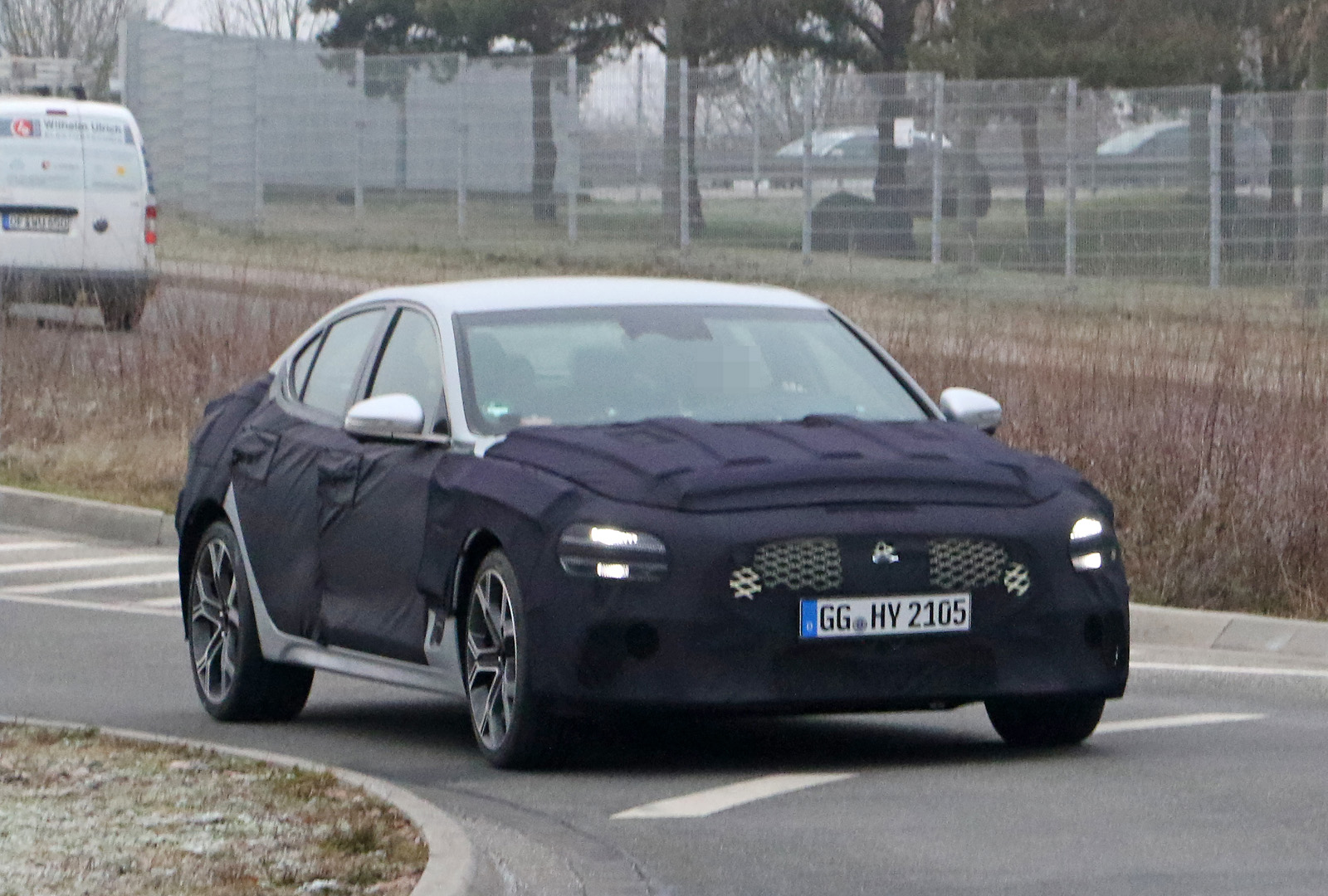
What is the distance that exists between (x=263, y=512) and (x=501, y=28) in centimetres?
4292

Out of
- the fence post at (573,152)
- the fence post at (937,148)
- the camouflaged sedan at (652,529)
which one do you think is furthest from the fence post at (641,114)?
the camouflaged sedan at (652,529)

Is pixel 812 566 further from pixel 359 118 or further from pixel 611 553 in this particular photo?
pixel 359 118

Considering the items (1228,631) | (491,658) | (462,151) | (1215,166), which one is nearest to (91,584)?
(1228,631)

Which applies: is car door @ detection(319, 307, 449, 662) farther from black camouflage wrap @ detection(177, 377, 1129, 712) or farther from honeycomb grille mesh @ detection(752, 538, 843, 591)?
honeycomb grille mesh @ detection(752, 538, 843, 591)

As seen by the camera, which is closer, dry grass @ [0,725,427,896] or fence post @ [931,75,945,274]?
dry grass @ [0,725,427,896]

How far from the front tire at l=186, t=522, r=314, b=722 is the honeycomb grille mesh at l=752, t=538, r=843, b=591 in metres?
2.44

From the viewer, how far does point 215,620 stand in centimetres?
993

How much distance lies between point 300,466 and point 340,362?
494mm

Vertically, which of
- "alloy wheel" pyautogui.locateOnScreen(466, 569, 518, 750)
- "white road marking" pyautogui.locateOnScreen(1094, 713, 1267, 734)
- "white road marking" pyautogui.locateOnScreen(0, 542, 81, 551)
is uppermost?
"alloy wheel" pyautogui.locateOnScreen(466, 569, 518, 750)

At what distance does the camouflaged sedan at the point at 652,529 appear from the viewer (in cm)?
781

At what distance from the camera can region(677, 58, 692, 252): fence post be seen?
36500 millimetres

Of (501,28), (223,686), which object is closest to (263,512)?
(223,686)

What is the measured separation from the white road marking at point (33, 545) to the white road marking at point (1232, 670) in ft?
23.2

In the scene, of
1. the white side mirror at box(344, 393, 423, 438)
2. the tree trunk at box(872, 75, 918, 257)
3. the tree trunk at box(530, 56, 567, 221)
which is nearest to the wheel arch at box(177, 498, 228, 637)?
the white side mirror at box(344, 393, 423, 438)
